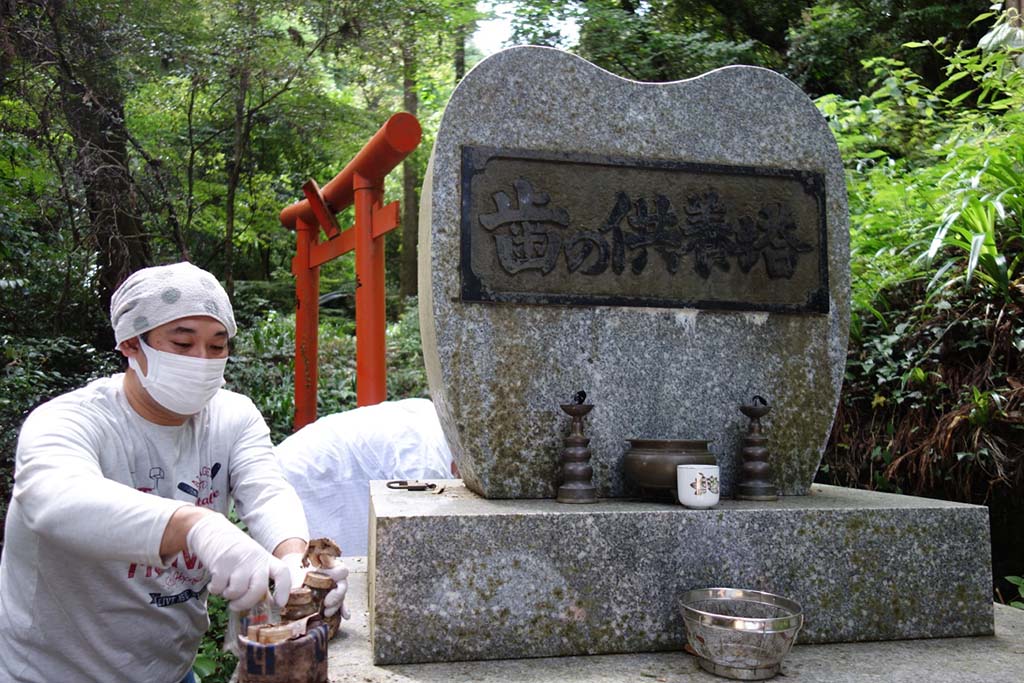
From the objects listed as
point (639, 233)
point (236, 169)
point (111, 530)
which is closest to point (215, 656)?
point (111, 530)

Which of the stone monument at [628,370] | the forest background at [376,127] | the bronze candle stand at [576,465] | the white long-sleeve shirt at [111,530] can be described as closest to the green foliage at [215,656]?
the forest background at [376,127]

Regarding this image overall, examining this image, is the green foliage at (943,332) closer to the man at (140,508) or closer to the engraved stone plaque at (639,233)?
the engraved stone plaque at (639,233)

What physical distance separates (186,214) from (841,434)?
773 cm

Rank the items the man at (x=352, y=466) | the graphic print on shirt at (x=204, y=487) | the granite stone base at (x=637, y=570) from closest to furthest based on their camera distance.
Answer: the graphic print on shirt at (x=204, y=487)
the granite stone base at (x=637, y=570)
the man at (x=352, y=466)

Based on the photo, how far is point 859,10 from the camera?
29.1ft

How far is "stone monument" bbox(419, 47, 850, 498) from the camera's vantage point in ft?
9.59

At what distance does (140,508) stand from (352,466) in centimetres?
325

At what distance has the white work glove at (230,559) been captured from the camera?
4.95 feet

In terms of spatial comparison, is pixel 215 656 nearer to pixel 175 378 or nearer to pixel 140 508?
pixel 175 378

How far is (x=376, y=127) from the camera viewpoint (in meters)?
11.4

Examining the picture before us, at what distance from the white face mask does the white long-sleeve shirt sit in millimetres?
87

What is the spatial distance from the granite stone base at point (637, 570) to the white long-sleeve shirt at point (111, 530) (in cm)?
56

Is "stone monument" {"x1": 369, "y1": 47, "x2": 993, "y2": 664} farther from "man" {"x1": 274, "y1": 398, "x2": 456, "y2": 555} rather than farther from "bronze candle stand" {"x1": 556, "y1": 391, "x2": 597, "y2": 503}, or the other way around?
"man" {"x1": 274, "y1": 398, "x2": 456, "y2": 555}

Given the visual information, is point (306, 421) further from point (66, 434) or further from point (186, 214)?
point (66, 434)
